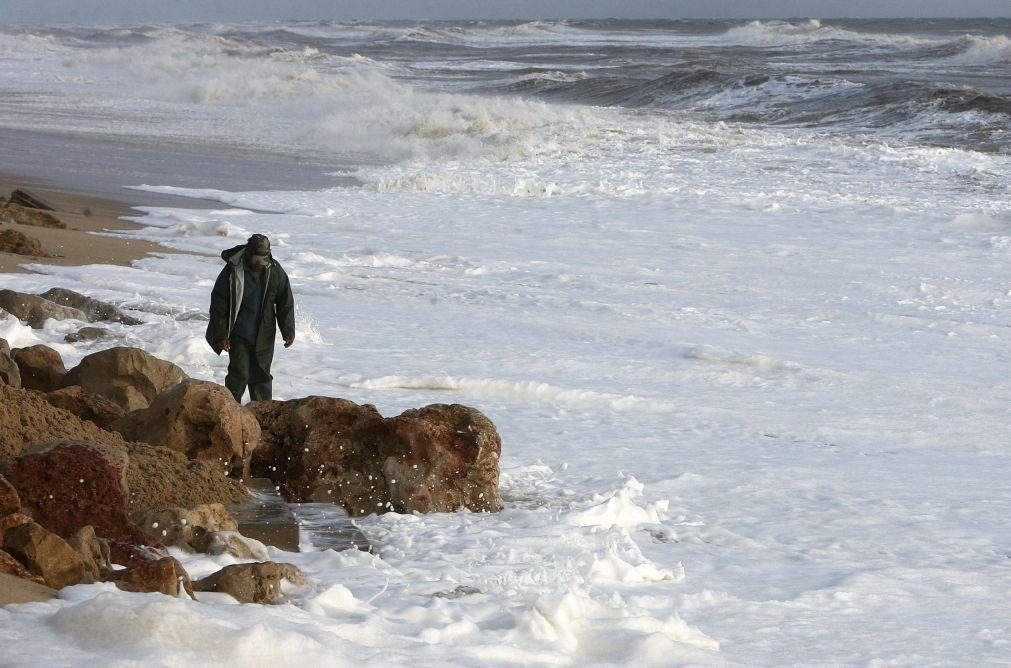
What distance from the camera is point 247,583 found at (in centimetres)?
428

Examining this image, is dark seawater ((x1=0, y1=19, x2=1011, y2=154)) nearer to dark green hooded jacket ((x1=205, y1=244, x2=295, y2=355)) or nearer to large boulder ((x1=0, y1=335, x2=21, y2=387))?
dark green hooded jacket ((x1=205, y1=244, x2=295, y2=355))

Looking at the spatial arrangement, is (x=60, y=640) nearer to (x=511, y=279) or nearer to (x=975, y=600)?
(x=975, y=600)

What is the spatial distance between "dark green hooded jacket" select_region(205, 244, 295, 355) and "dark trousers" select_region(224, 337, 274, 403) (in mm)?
57

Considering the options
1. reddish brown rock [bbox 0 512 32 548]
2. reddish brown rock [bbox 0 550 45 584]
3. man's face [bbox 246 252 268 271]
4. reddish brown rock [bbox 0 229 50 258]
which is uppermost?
man's face [bbox 246 252 268 271]

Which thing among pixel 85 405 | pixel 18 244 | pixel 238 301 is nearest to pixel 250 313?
pixel 238 301

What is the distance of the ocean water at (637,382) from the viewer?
4445 mm

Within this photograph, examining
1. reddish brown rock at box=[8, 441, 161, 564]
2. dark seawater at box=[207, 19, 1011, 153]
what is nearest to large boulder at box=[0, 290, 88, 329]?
reddish brown rock at box=[8, 441, 161, 564]

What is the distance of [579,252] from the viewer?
43.1ft

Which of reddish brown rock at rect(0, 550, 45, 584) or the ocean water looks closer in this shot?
reddish brown rock at rect(0, 550, 45, 584)

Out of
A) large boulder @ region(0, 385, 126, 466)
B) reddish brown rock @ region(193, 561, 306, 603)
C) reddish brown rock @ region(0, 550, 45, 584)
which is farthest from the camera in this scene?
large boulder @ region(0, 385, 126, 466)

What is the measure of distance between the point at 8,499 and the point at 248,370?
9.29 ft

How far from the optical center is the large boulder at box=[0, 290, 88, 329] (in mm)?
8305

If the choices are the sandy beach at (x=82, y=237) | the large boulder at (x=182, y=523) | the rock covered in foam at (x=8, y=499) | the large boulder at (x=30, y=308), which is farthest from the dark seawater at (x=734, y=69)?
the rock covered in foam at (x=8, y=499)

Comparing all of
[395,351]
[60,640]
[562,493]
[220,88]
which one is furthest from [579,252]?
[220,88]
